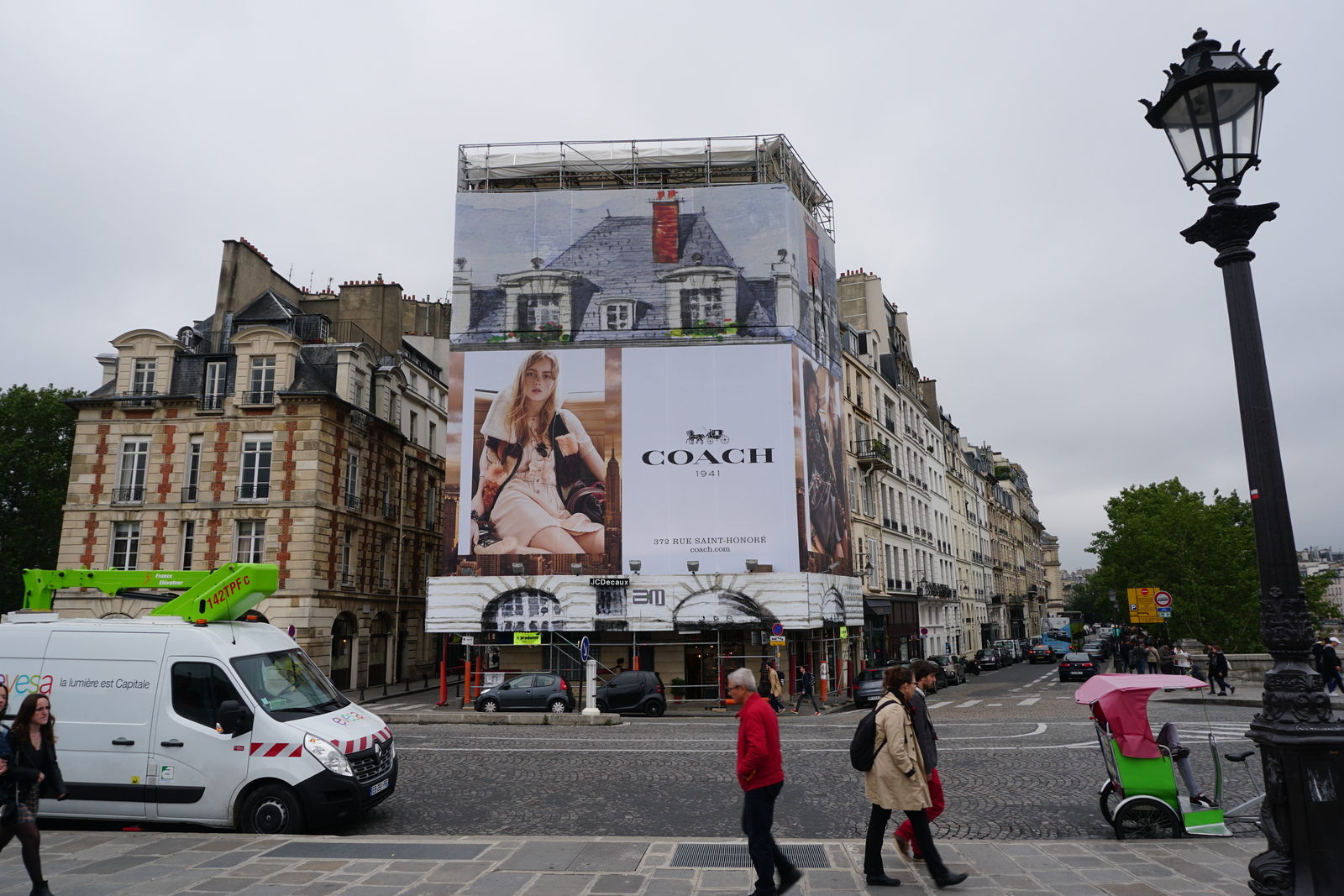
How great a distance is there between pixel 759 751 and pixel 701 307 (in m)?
28.1

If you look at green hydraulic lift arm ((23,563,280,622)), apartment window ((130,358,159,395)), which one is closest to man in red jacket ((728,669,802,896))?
green hydraulic lift arm ((23,563,280,622))

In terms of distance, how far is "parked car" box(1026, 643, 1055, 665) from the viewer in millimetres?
57219

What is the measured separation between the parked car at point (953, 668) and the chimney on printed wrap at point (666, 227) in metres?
20.2

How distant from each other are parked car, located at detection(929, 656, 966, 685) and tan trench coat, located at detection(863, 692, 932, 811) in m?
32.5

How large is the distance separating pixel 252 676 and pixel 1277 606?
8894 millimetres

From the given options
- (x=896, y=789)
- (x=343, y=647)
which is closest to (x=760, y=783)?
(x=896, y=789)

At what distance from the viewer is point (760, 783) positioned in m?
6.03

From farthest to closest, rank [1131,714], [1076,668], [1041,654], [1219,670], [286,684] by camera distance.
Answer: [1041,654]
[1076,668]
[1219,670]
[286,684]
[1131,714]

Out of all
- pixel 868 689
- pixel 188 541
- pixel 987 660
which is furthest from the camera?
pixel 987 660

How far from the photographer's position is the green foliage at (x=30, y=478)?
3928 centimetres

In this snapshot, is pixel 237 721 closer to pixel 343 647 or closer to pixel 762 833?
pixel 762 833

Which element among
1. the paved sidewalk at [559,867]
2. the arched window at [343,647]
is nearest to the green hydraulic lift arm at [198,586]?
the paved sidewalk at [559,867]

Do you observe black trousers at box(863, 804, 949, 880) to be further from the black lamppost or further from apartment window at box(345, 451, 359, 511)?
apartment window at box(345, 451, 359, 511)

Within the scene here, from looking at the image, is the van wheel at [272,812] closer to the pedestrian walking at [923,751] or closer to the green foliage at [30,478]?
the pedestrian walking at [923,751]
